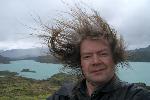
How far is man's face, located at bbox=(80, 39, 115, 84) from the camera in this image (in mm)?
4395

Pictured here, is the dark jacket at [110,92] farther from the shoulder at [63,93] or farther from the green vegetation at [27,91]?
the green vegetation at [27,91]

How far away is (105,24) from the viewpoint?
15.6 ft

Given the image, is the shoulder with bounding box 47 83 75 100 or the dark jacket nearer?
the dark jacket

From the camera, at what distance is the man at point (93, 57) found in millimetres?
4273

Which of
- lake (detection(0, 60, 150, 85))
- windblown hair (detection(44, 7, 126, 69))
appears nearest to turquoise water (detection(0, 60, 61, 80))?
lake (detection(0, 60, 150, 85))

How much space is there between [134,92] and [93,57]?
632 mm

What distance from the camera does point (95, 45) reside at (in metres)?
4.54

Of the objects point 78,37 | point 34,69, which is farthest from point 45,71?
point 78,37

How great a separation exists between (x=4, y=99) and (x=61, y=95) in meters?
29.6

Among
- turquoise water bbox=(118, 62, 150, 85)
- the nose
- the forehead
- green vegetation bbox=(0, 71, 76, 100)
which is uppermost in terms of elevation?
the forehead

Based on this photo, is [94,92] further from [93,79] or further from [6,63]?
[6,63]

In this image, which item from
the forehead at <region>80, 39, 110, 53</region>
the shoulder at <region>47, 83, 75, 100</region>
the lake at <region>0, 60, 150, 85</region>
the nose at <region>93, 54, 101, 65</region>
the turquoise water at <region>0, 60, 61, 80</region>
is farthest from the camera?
the turquoise water at <region>0, 60, 61, 80</region>

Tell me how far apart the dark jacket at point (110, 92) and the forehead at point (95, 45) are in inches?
15.2

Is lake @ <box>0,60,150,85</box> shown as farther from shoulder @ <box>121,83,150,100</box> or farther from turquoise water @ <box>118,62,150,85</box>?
shoulder @ <box>121,83,150,100</box>
